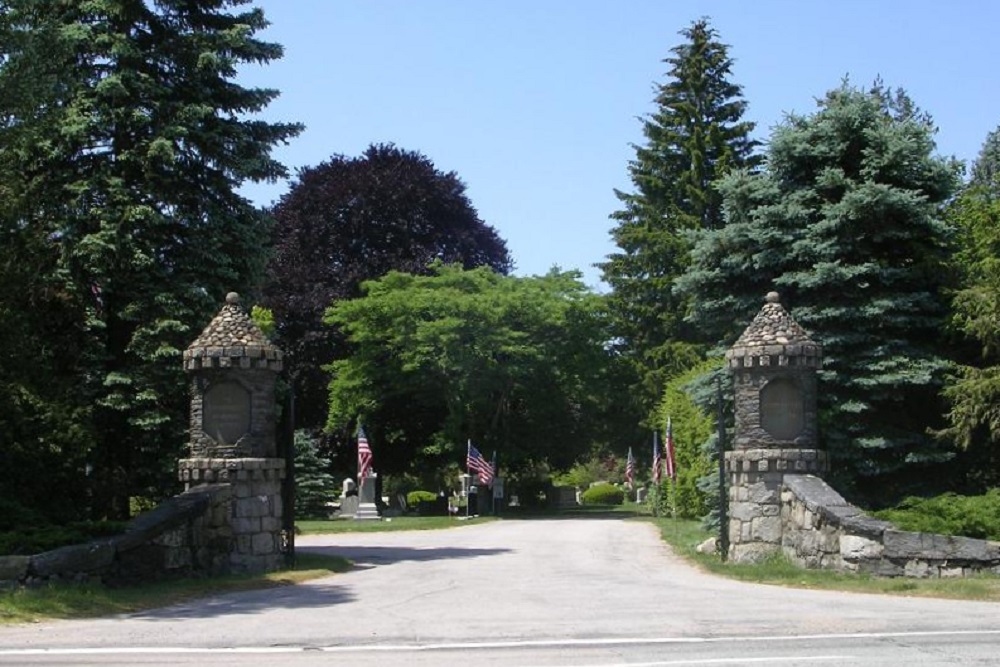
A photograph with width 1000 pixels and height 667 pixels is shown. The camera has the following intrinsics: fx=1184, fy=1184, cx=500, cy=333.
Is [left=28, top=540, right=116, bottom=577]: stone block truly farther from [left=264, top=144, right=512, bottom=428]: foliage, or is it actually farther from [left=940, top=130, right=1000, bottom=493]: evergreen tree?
[left=264, top=144, right=512, bottom=428]: foliage

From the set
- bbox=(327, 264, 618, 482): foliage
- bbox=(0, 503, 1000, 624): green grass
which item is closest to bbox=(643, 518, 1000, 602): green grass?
bbox=(0, 503, 1000, 624): green grass

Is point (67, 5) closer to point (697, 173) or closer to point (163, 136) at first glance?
point (163, 136)

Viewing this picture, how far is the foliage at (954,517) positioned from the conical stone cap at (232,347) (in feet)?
32.0

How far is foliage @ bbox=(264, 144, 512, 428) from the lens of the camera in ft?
155

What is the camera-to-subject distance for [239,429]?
19.0m

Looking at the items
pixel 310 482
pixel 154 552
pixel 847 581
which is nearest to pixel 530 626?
pixel 847 581

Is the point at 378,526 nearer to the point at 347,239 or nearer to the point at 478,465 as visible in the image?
the point at 478,465

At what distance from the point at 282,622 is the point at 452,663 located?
3.60 meters

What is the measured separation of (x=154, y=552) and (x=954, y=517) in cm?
1094

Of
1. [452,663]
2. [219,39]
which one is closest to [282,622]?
[452,663]

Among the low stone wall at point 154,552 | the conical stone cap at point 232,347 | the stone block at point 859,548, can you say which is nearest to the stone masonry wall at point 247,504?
the low stone wall at point 154,552

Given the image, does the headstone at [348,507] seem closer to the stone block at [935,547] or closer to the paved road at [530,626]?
the paved road at [530,626]

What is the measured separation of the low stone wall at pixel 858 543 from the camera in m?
15.3

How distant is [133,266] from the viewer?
20.9 metres
